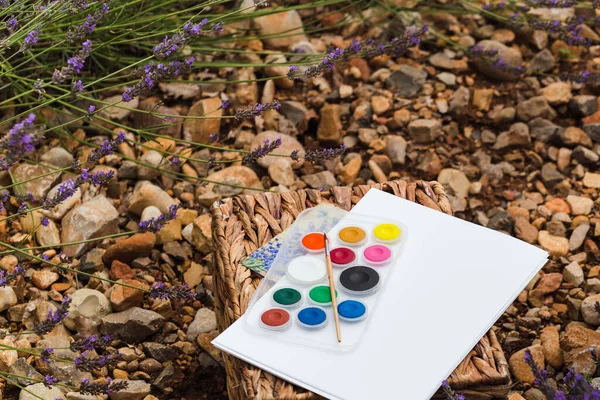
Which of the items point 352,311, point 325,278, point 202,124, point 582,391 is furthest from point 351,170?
point 582,391

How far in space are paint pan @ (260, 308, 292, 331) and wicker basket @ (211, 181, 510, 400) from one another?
0.07 metres

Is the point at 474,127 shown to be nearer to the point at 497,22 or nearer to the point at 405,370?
the point at 497,22

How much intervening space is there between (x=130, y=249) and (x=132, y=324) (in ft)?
0.82

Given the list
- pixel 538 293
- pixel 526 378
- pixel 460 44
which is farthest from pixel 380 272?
pixel 460 44

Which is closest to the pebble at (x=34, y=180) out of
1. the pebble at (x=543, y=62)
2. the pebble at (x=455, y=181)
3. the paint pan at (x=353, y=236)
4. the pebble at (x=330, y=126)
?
the pebble at (x=330, y=126)

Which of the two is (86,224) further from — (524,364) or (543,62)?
(543,62)

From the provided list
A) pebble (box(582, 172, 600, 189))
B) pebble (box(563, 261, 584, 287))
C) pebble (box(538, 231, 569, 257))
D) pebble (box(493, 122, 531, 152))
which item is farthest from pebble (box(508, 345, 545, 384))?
pebble (box(493, 122, 531, 152))

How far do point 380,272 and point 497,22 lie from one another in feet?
5.80

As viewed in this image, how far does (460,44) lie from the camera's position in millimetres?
2805

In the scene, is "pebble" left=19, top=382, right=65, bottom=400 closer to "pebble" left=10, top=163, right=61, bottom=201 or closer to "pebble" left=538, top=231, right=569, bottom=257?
"pebble" left=10, top=163, right=61, bottom=201

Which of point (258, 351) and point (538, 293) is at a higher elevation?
point (258, 351)

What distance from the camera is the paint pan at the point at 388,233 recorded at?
1546mm

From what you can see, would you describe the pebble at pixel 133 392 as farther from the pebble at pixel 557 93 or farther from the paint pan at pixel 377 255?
the pebble at pixel 557 93

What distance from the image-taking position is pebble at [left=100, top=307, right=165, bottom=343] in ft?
5.82
